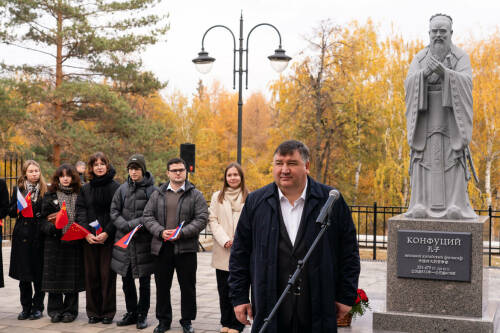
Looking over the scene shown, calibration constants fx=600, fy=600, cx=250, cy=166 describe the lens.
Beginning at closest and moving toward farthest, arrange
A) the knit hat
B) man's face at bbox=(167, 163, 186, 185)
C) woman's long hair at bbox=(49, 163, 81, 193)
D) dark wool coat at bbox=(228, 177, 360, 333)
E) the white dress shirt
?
dark wool coat at bbox=(228, 177, 360, 333) < the white dress shirt < man's face at bbox=(167, 163, 186, 185) < the knit hat < woman's long hair at bbox=(49, 163, 81, 193)

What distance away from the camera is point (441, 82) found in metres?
6.87

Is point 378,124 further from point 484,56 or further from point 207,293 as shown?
point 207,293

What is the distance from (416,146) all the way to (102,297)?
13.6 feet

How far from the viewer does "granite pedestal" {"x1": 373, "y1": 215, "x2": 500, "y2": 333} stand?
6.26 meters

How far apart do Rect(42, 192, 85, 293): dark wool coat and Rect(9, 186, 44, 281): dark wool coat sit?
0.12m

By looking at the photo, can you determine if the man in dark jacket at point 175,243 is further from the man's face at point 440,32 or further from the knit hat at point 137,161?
the man's face at point 440,32

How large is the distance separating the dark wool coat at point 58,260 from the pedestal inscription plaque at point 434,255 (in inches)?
150

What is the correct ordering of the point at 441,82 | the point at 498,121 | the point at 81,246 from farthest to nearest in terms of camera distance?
1. the point at 498,121
2. the point at 81,246
3. the point at 441,82

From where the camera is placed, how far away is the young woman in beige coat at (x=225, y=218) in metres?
6.68

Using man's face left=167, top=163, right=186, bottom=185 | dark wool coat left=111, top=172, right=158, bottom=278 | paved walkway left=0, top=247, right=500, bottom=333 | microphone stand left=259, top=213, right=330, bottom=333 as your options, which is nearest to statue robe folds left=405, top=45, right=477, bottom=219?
paved walkway left=0, top=247, right=500, bottom=333

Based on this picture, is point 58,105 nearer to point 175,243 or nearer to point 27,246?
point 27,246

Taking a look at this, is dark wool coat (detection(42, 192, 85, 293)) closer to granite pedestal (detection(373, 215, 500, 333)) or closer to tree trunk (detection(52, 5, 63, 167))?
granite pedestal (detection(373, 215, 500, 333))

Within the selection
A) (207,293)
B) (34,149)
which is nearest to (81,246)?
(207,293)

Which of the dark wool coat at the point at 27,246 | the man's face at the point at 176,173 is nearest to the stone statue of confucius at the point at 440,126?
the man's face at the point at 176,173
